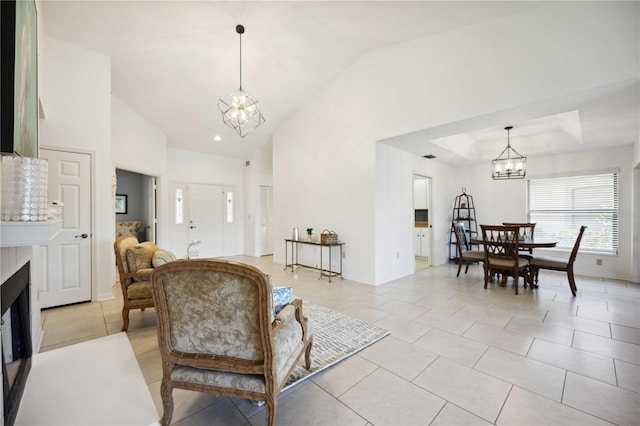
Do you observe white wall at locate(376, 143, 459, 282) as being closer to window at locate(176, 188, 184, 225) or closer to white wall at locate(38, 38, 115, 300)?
white wall at locate(38, 38, 115, 300)

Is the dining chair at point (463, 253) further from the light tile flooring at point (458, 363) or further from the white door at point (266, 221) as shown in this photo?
the white door at point (266, 221)

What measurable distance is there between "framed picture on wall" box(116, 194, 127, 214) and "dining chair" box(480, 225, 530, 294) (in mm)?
8610

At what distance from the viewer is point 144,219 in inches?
293

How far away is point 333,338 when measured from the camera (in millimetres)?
2568

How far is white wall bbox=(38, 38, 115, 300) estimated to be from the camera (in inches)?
134

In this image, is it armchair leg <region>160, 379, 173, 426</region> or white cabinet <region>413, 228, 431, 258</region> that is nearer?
armchair leg <region>160, 379, 173, 426</region>

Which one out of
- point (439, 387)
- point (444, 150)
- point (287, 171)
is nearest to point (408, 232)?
point (444, 150)

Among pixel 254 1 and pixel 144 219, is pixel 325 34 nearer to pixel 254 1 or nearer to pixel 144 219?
pixel 254 1

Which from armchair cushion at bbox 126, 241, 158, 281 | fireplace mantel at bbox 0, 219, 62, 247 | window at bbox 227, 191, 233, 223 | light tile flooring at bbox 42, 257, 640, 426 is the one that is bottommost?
light tile flooring at bbox 42, 257, 640, 426

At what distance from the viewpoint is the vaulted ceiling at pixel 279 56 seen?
313cm

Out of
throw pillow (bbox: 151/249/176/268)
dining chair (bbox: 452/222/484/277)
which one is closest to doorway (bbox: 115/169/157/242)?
throw pillow (bbox: 151/249/176/268)

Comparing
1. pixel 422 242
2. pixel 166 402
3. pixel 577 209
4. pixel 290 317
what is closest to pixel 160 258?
pixel 166 402

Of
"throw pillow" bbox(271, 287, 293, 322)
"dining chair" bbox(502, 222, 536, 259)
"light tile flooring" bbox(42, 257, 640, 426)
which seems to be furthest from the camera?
"dining chair" bbox(502, 222, 536, 259)

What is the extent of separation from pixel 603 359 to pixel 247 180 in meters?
7.41
